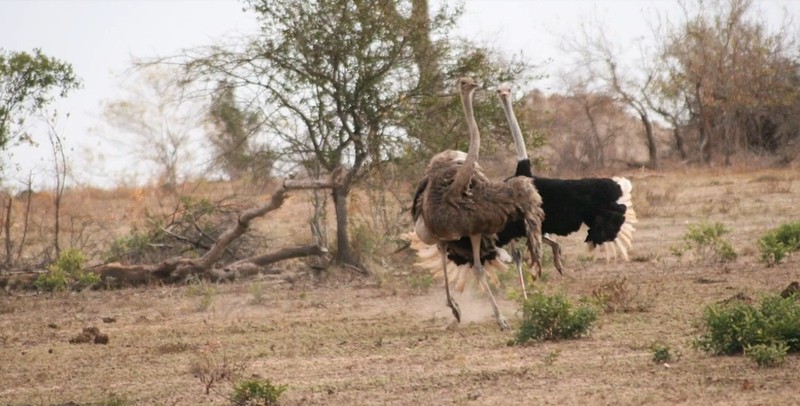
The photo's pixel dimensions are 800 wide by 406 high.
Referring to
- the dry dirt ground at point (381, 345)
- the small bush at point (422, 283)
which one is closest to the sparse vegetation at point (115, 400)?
the dry dirt ground at point (381, 345)

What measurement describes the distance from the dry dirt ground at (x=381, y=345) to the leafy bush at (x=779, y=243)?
0.40ft

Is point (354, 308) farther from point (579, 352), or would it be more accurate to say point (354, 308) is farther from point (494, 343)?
point (579, 352)

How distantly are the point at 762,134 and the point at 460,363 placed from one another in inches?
942

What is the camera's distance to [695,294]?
10.3 m

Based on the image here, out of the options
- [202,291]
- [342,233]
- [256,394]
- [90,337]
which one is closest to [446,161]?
[90,337]

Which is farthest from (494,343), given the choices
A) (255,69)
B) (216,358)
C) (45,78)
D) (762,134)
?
A: (762,134)

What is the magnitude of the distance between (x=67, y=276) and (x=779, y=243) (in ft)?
21.4

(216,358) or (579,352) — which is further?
(216,358)

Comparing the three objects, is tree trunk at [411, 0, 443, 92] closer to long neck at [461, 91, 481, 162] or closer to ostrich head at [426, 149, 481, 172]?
long neck at [461, 91, 481, 162]

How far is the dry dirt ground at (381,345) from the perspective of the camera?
671 centimetres

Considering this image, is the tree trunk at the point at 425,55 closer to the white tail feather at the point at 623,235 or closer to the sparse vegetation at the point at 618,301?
the white tail feather at the point at 623,235

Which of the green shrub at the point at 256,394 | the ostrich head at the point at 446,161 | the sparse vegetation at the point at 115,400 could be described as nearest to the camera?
the green shrub at the point at 256,394

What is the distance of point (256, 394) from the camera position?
6637mm

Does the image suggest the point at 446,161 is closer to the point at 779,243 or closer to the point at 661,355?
the point at 661,355
